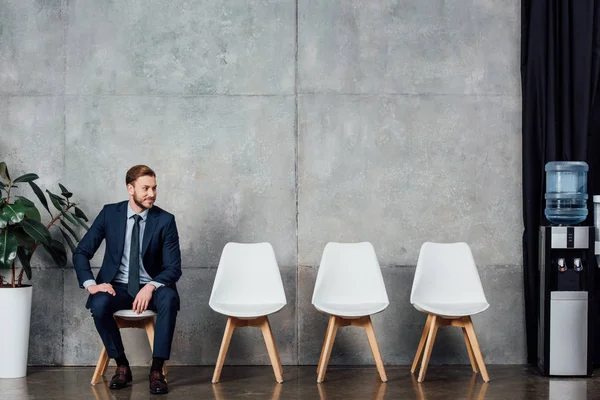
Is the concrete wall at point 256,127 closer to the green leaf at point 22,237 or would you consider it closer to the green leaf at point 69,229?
the green leaf at point 69,229

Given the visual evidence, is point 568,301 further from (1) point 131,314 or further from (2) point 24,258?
(2) point 24,258

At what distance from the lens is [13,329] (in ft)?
16.8

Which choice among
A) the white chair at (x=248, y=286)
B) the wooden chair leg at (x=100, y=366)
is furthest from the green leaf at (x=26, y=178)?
the white chair at (x=248, y=286)

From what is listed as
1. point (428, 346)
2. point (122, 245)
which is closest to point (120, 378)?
point (122, 245)

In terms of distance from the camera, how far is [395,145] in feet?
19.0

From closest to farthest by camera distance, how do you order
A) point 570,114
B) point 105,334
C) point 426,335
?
point 105,334, point 426,335, point 570,114

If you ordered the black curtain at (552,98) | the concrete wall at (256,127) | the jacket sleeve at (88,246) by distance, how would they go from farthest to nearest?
the concrete wall at (256,127)
the black curtain at (552,98)
the jacket sleeve at (88,246)

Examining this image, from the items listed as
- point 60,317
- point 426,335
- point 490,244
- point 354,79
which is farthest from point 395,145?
point 60,317

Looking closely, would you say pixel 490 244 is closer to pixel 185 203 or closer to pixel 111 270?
pixel 185 203

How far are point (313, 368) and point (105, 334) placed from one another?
1631mm

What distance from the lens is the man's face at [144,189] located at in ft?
15.7

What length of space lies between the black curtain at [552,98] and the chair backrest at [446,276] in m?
0.55

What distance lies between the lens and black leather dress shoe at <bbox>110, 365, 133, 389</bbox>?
15.5 feet

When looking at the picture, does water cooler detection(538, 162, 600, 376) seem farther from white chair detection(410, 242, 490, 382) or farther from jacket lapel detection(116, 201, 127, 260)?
jacket lapel detection(116, 201, 127, 260)
